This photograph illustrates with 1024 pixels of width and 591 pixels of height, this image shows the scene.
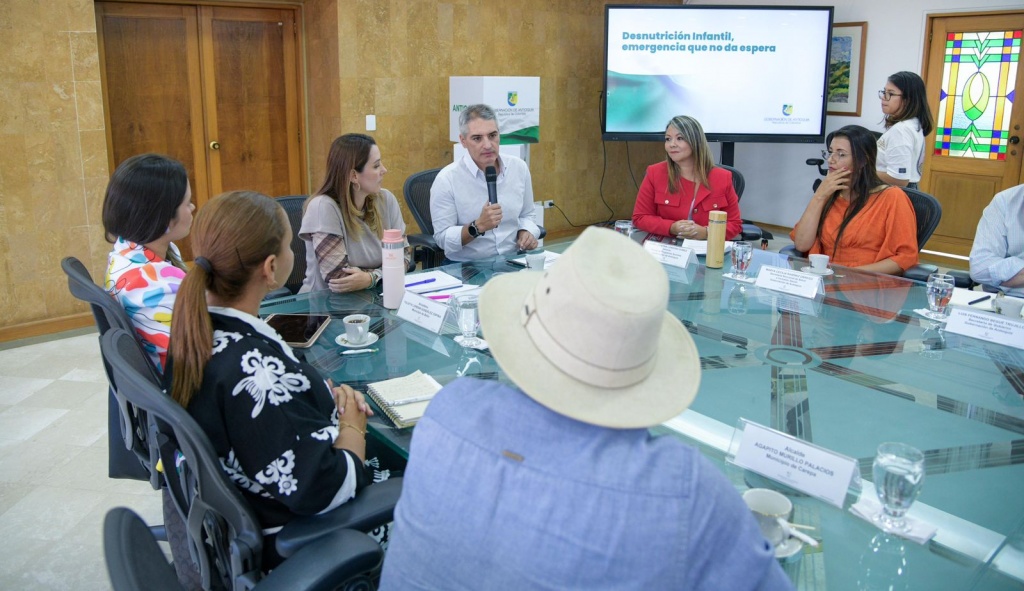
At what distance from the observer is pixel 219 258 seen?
1.61 m

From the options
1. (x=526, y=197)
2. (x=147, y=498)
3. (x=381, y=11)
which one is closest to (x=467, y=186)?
(x=526, y=197)

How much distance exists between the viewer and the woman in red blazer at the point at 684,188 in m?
3.67

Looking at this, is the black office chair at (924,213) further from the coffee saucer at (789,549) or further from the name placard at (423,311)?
the coffee saucer at (789,549)

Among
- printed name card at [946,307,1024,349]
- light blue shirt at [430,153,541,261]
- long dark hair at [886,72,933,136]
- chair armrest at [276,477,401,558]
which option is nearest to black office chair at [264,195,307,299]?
light blue shirt at [430,153,541,261]

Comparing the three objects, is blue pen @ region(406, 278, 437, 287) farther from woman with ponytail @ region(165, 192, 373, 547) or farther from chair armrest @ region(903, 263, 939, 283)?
chair armrest @ region(903, 263, 939, 283)

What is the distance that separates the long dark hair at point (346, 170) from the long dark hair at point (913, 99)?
3.45 meters

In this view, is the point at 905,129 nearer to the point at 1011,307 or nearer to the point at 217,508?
the point at 1011,307

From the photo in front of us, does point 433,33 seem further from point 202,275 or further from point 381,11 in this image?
point 202,275

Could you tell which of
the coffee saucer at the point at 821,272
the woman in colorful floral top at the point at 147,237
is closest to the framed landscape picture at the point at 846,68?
the coffee saucer at the point at 821,272

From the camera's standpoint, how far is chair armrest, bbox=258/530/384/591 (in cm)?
127

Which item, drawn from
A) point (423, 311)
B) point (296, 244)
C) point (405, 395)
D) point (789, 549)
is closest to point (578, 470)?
point (789, 549)

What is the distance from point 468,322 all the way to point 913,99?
390cm

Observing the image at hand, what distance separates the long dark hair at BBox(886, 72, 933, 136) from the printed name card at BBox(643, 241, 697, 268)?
255 centimetres

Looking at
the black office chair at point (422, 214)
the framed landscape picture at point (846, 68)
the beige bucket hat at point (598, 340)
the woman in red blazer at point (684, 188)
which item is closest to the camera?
the beige bucket hat at point (598, 340)
